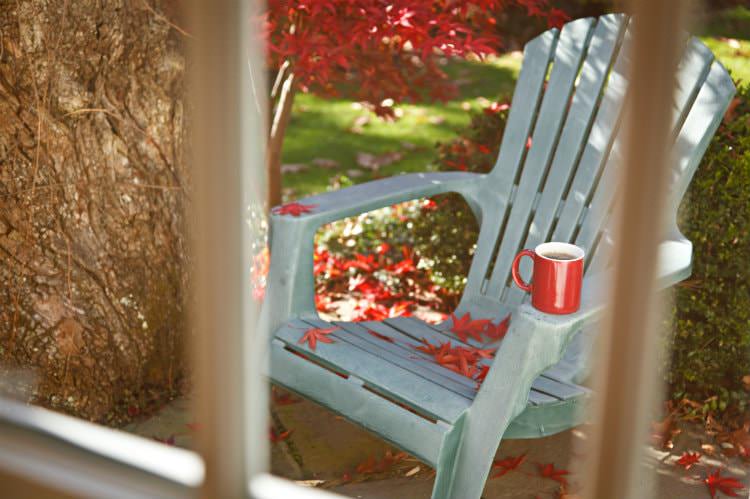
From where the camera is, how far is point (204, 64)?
689 mm

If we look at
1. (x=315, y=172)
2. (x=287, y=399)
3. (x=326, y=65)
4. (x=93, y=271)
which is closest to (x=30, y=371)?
(x=93, y=271)

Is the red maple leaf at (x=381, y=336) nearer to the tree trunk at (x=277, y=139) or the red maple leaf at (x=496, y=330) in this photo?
the red maple leaf at (x=496, y=330)

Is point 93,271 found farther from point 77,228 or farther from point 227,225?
point 227,225

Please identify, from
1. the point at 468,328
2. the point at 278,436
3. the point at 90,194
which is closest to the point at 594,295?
the point at 468,328

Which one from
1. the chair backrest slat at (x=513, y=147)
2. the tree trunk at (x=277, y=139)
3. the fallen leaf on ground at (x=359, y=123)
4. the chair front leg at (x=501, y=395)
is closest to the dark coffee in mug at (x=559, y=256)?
the chair front leg at (x=501, y=395)

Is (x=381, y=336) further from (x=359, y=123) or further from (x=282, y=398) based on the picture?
(x=359, y=123)

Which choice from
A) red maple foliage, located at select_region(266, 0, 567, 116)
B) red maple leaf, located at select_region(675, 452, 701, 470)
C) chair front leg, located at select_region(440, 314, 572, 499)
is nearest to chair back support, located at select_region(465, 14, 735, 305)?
red maple foliage, located at select_region(266, 0, 567, 116)

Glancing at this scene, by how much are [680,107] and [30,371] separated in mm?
1812

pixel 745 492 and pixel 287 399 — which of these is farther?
pixel 287 399

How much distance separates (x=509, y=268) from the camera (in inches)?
95.9

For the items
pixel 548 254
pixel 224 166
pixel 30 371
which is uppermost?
pixel 224 166

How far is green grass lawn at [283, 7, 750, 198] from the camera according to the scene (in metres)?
4.45

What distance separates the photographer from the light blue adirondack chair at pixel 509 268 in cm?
177

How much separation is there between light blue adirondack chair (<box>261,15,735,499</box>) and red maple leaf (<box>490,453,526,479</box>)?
316 mm
